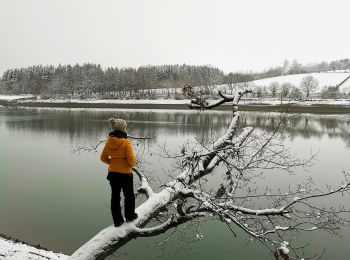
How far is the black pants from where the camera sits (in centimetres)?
473

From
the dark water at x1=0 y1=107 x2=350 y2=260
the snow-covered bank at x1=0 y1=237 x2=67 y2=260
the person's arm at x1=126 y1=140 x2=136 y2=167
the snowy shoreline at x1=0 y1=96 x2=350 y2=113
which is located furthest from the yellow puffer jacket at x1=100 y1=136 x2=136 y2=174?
the snowy shoreline at x1=0 y1=96 x2=350 y2=113

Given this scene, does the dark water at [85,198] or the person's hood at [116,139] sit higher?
the person's hood at [116,139]

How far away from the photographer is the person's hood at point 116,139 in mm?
4773

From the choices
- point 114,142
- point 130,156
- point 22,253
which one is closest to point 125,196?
point 130,156

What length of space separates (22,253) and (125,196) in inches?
193

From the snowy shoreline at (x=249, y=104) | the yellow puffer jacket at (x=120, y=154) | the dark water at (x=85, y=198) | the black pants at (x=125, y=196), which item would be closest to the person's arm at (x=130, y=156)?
the yellow puffer jacket at (x=120, y=154)

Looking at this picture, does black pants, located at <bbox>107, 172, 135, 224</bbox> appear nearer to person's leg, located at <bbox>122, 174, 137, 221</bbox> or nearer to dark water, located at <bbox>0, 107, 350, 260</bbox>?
person's leg, located at <bbox>122, 174, 137, 221</bbox>

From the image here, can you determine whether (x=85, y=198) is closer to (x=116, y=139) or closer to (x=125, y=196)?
(x=125, y=196)

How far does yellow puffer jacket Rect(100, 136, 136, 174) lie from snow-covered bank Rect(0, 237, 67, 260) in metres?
4.54

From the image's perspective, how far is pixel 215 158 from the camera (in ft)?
18.6

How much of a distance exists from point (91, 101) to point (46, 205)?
70.7 meters

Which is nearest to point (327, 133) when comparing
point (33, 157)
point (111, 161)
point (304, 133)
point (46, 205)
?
point (304, 133)

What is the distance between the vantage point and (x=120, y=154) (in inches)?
188

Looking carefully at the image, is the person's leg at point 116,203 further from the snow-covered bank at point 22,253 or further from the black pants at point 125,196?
the snow-covered bank at point 22,253
